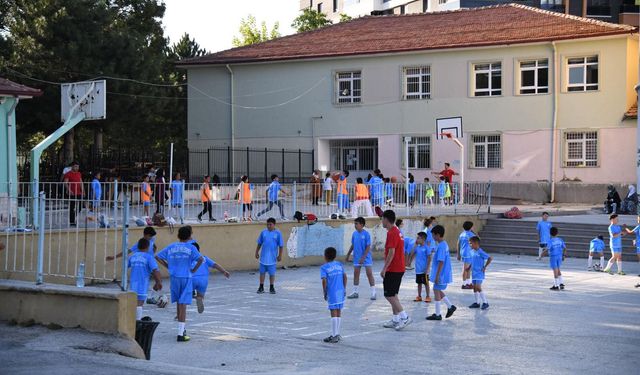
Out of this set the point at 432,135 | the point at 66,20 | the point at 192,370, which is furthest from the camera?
the point at 432,135

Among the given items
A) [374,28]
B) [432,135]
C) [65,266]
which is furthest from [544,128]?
[65,266]

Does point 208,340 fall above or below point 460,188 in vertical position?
below

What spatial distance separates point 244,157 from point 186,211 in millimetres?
21184

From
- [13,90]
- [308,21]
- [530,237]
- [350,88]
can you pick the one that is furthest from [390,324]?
[308,21]

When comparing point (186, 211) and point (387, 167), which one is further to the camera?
point (387, 167)

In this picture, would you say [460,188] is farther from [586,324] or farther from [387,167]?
[586,324]

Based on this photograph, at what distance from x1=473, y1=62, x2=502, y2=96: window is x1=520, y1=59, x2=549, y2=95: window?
3.32ft

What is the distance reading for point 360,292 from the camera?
19.7 metres

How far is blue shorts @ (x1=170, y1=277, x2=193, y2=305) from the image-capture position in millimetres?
13359

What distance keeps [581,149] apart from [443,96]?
21.8 feet

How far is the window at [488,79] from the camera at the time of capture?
39.9 metres

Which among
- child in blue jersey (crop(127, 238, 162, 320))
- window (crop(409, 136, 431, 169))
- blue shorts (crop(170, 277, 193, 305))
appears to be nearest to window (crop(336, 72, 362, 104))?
window (crop(409, 136, 431, 169))

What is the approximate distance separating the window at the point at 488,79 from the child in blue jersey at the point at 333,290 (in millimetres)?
28079

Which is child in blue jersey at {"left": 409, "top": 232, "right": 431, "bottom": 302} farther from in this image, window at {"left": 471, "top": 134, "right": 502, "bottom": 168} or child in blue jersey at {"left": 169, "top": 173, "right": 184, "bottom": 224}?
window at {"left": 471, "top": 134, "right": 502, "bottom": 168}
